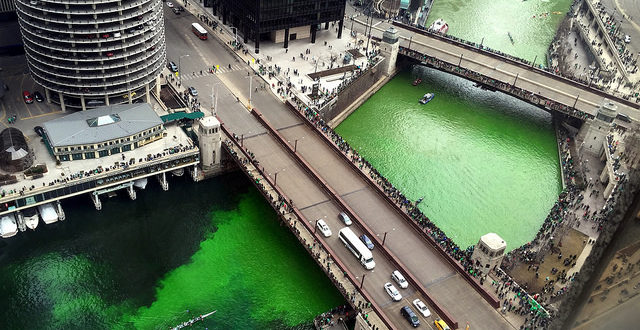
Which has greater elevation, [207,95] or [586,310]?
[586,310]

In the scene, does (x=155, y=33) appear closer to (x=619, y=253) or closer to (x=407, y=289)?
(x=407, y=289)

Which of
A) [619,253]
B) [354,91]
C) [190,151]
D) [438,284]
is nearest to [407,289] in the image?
[438,284]

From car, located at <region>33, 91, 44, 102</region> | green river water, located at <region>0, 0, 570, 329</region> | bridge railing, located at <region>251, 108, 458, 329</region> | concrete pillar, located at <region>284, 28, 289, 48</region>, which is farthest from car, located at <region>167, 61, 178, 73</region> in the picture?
green river water, located at <region>0, 0, 570, 329</region>

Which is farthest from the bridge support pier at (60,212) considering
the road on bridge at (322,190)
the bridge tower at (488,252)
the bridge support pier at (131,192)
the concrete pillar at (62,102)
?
the bridge tower at (488,252)

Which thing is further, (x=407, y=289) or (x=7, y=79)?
(x=7, y=79)

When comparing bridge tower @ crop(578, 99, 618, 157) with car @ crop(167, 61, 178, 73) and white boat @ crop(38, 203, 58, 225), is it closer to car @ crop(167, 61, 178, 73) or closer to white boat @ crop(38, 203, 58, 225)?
car @ crop(167, 61, 178, 73)

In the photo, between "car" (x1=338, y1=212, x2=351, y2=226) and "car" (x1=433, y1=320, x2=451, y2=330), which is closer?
"car" (x1=433, y1=320, x2=451, y2=330)
